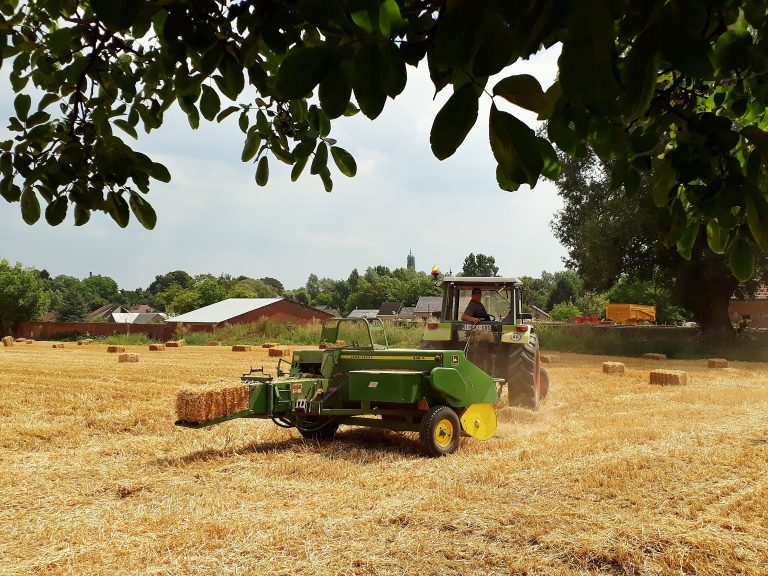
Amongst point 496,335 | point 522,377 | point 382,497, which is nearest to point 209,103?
point 382,497

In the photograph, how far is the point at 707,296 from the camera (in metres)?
25.4

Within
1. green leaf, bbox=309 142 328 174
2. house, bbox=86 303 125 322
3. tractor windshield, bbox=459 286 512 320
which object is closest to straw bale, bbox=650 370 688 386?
tractor windshield, bbox=459 286 512 320

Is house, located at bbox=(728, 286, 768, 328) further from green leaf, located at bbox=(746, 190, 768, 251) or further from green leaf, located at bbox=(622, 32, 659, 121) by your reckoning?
green leaf, located at bbox=(622, 32, 659, 121)

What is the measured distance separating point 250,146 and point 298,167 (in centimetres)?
38

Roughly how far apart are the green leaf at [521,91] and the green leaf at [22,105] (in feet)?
6.63

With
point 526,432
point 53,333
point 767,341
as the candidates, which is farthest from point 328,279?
point 526,432

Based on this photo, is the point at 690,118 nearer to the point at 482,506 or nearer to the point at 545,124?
the point at 545,124

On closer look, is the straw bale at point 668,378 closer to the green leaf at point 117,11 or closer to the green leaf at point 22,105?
the green leaf at point 22,105

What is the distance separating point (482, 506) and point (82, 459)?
4017 millimetres

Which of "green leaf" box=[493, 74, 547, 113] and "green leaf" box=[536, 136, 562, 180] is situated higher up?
"green leaf" box=[493, 74, 547, 113]

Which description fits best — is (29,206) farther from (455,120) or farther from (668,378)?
(668,378)

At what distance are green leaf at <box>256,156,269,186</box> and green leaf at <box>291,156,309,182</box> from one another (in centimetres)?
26

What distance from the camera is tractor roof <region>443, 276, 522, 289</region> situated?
10219 mm

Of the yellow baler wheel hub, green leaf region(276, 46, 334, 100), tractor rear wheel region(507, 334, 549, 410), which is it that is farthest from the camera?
tractor rear wheel region(507, 334, 549, 410)
